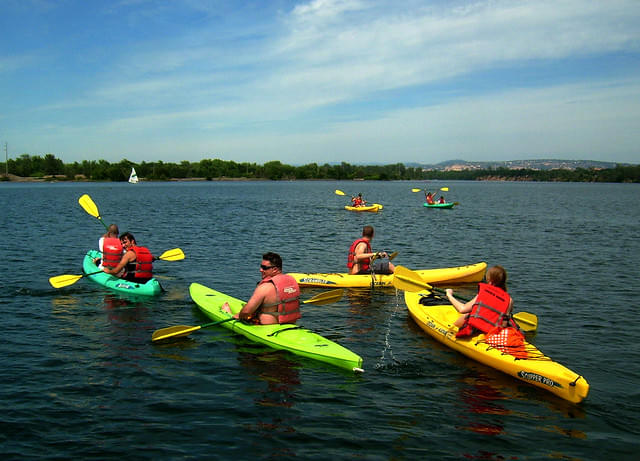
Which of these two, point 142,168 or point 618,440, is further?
point 142,168

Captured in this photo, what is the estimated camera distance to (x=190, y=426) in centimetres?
601

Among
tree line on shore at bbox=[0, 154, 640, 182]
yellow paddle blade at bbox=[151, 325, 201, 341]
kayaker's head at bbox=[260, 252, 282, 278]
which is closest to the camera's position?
kayaker's head at bbox=[260, 252, 282, 278]

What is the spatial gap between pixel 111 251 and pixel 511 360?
31.8ft

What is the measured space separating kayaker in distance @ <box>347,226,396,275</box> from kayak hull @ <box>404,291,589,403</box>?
3.12m

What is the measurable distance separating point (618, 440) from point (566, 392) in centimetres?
87

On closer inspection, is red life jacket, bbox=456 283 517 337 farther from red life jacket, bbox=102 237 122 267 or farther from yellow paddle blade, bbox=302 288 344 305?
red life jacket, bbox=102 237 122 267

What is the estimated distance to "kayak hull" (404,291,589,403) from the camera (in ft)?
21.5

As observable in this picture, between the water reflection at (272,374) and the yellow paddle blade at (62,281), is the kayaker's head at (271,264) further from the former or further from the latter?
the yellow paddle blade at (62,281)

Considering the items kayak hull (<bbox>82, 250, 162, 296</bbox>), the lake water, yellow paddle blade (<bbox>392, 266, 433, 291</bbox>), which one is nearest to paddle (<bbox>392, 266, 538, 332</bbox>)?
yellow paddle blade (<bbox>392, 266, 433, 291</bbox>)

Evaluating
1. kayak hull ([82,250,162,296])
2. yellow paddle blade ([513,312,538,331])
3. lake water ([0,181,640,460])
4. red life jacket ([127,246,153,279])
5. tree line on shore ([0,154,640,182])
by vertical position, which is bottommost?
lake water ([0,181,640,460])

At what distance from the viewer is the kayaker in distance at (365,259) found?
12672 millimetres

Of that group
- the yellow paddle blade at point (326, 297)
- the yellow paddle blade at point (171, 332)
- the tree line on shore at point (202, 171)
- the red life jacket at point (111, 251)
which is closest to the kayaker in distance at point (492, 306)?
the yellow paddle blade at point (326, 297)

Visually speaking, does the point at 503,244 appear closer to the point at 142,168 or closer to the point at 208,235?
the point at 208,235

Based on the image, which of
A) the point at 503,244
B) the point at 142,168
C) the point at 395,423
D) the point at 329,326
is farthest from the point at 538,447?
the point at 142,168
